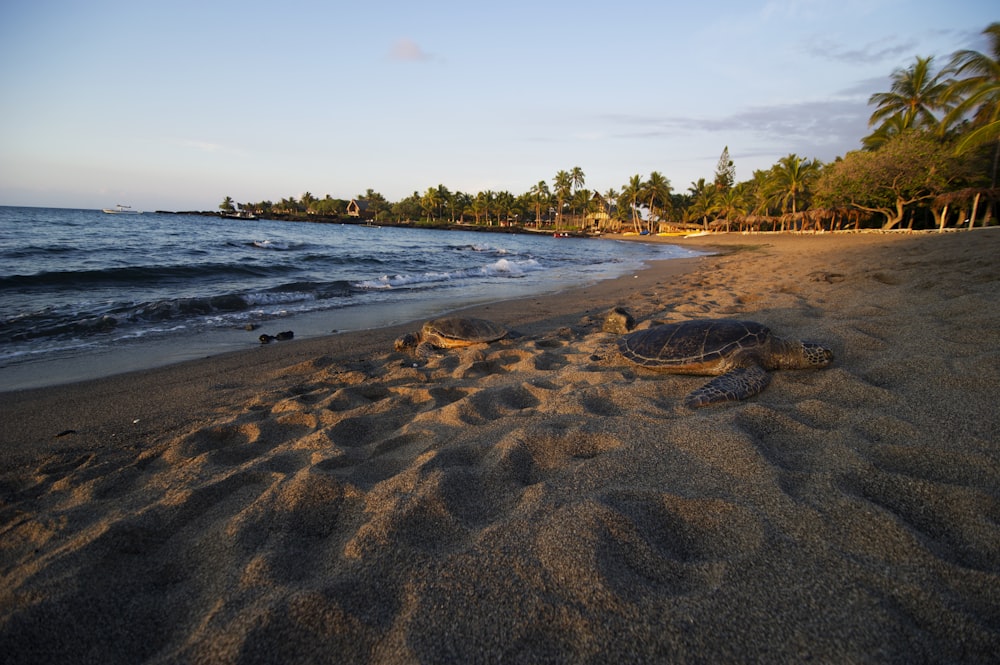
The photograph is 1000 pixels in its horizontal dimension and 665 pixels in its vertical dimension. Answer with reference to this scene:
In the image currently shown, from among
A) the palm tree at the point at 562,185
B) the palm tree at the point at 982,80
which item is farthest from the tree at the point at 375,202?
the palm tree at the point at 982,80

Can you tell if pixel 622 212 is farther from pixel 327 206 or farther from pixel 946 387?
pixel 946 387

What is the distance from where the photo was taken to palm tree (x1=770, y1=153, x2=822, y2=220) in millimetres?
45562

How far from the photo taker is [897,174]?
27.5 m

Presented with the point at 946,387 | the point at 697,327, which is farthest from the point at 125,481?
the point at 946,387

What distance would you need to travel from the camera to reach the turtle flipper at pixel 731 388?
3.26 m

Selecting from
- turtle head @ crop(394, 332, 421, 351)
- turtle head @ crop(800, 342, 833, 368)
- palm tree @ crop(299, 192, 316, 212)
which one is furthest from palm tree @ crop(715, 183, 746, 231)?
palm tree @ crop(299, 192, 316, 212)

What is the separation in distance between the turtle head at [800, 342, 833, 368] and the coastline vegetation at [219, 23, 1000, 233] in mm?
24995

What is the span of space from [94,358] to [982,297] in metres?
11.6

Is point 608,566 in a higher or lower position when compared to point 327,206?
lower

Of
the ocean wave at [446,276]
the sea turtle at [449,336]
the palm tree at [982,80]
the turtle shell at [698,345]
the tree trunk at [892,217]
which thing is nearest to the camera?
the turtle shell at [698,345]

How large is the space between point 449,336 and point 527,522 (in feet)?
14.8

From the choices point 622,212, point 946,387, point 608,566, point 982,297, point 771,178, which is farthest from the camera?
point 622,212

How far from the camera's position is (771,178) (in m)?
52.0

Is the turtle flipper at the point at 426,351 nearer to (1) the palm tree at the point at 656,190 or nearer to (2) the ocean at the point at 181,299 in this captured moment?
(2) the ocean at the point at 181,299
